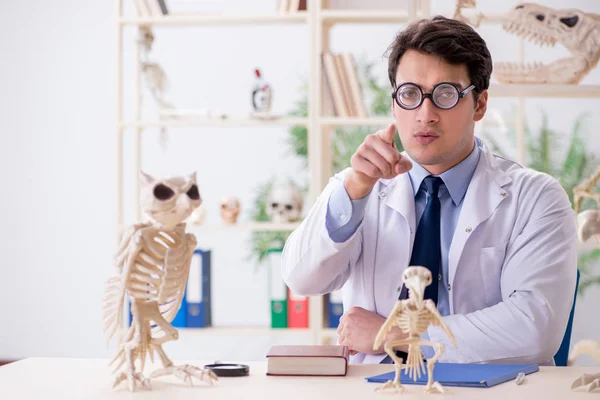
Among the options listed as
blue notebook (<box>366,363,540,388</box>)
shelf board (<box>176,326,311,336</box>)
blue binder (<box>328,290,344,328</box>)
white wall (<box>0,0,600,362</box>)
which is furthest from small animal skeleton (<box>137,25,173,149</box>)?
blue notebook (<box>366,363,540,388</box>)

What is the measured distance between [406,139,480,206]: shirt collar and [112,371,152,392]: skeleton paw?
90 cm

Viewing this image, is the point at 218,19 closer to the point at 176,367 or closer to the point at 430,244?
the point at 430,244

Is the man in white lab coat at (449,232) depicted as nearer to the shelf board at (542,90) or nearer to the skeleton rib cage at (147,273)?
the skeleton rib cage at (147,273)

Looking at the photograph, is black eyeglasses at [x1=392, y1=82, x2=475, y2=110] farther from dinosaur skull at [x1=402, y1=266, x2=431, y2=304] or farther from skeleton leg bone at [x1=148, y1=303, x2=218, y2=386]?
skeleton leg bone at [x1=148, y1=303, x2=218, y2=386]

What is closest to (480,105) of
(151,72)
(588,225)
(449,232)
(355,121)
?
(449,232)

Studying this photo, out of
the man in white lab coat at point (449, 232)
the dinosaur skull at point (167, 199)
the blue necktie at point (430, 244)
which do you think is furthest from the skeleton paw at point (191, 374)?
the blue necktie at point (430, 244)

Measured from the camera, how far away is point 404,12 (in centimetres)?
345

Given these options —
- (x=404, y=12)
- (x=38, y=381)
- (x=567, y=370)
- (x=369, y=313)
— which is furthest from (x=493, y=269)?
(x=404, y=12)

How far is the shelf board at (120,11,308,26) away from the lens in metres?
3.60

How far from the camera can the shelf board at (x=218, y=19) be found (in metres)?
3.60

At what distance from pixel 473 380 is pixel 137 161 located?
2752 mm

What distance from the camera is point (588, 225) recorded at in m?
2.07

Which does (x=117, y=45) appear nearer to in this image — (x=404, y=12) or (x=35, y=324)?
(x=404, y=12)

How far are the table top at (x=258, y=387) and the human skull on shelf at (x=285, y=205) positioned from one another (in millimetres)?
2246
